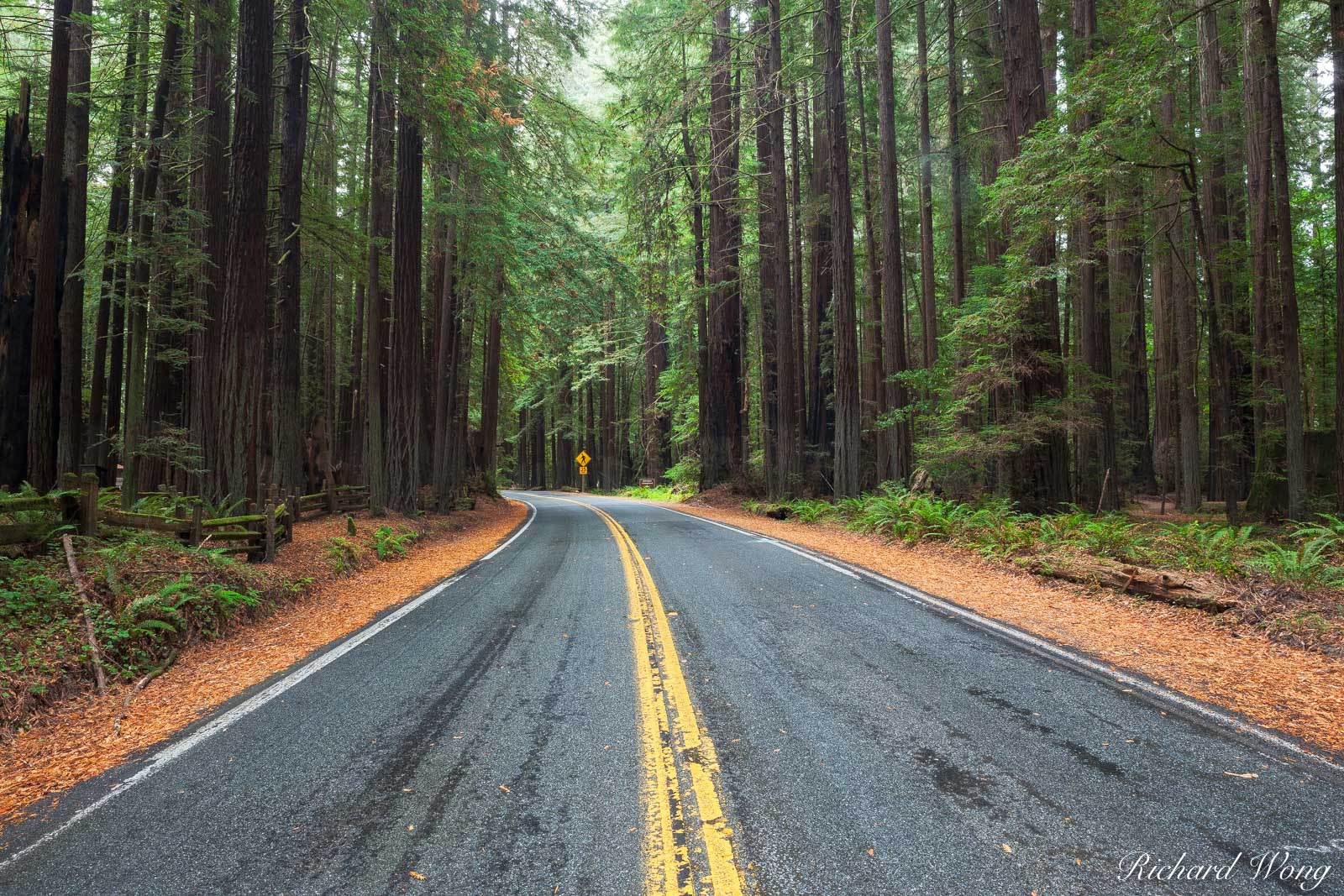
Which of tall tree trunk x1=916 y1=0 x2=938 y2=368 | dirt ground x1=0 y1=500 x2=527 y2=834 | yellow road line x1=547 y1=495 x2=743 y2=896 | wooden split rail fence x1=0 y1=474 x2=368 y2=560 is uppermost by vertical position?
tall tree trunk x1=916 y1=0 x2=938 y2=368

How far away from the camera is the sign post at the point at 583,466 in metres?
43.4

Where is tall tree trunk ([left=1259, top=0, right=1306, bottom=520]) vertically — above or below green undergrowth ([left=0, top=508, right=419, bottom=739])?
above

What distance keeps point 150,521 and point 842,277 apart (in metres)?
14.6

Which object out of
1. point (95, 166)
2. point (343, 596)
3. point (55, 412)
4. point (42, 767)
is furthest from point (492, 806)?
point (95, 166)

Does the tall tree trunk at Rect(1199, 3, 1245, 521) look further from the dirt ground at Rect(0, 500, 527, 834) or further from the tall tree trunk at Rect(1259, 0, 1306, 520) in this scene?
the dirt ground at Rect(0, 500, 527, 834)

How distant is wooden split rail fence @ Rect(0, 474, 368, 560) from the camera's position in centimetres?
585

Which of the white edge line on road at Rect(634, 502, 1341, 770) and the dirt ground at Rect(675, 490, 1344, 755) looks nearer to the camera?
the white edge line on road at Rect(634, 502, 1341, 770)

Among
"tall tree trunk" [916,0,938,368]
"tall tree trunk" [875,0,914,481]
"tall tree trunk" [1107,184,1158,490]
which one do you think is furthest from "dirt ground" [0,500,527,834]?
"tall tree trunk" [1107,184,1158,490]

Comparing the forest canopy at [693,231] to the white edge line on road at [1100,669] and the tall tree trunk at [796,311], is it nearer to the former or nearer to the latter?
the tall tree trunk at [796,311]

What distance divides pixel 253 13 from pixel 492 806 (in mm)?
11220

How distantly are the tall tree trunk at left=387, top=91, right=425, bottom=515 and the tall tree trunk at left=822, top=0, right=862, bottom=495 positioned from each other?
9.93 metres

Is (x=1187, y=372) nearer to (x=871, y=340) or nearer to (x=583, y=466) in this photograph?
(x=871, y=340)

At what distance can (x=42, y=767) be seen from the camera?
339cm

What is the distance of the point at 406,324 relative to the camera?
1452 cm
